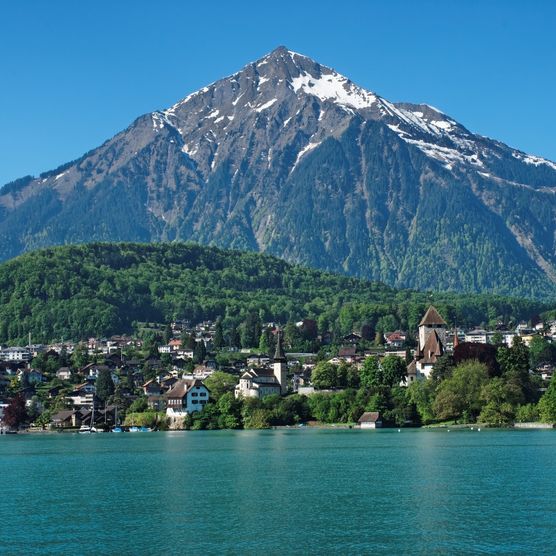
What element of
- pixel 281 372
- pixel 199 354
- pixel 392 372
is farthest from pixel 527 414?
pixel 199 354

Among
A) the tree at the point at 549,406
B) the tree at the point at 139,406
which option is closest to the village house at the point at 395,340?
the tree at the point at 139,406

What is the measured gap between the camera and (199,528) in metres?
43.0

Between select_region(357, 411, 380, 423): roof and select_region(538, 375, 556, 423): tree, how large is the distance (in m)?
17.7

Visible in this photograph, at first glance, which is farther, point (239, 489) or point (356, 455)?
point (356, 455)

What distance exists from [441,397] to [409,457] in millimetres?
38657

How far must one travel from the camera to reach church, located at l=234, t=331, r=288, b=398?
130 meters

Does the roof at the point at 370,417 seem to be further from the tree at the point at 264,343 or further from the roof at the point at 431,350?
the tree at the point at 264,343

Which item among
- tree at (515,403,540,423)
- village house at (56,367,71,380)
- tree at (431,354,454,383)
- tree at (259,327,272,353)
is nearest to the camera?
tree at (515,403,540,423)

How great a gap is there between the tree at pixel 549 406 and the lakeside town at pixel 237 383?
1.84 m

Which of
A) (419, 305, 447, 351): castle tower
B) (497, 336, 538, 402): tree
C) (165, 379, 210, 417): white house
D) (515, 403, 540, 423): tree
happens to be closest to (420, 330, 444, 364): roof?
(419, 305, 447, 351): castle tower

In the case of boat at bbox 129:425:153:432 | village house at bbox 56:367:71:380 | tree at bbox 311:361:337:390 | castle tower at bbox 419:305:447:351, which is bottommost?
boat at bbox 129:425:153:432

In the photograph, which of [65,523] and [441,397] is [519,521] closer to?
[65,523]

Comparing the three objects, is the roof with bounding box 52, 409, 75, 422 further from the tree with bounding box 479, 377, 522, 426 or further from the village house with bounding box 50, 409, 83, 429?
the tree with bounding box 479, 377, 522, 426

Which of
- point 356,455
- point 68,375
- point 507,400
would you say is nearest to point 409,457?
point 356,455
